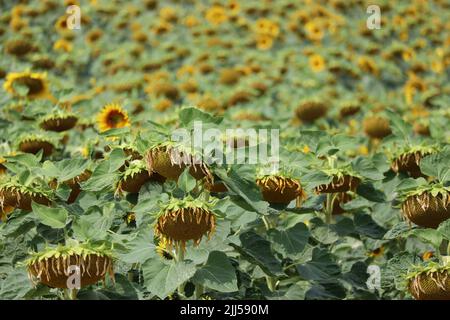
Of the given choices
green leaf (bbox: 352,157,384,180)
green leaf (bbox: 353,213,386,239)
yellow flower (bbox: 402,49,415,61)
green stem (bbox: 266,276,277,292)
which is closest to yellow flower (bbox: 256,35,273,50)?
yellow flower (bbox: 402,49,415,61)

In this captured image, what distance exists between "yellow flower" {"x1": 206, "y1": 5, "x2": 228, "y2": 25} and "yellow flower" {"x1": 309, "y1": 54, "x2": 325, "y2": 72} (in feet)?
6.27

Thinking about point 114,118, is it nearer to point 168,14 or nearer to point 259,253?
point 259,253

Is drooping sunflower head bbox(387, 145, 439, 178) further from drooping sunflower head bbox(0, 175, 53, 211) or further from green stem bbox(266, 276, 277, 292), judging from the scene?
drooping sunflower head bbox(0, 175, 53, 211)

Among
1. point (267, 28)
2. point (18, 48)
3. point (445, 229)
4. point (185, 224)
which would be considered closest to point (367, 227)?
point (445, 229)

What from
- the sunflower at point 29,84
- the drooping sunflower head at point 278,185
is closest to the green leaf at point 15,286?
the drooping sunflower head at point 278,185

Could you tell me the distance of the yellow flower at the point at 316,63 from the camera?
9186mm

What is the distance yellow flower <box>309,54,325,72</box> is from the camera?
919 cm

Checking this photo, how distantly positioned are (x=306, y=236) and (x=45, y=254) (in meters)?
1.16

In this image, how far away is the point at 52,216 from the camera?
2.54 metres

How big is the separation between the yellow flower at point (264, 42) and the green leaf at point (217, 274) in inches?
307

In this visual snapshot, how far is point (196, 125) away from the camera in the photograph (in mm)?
2721
